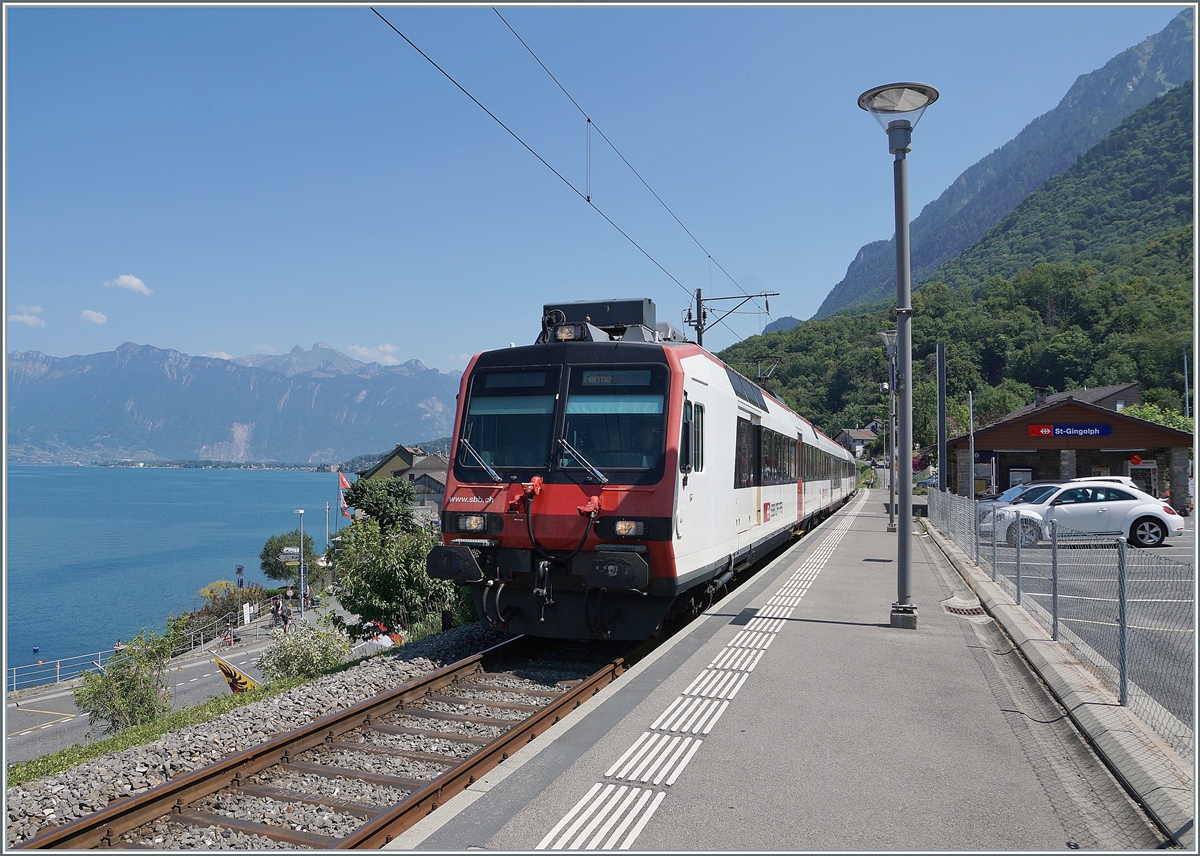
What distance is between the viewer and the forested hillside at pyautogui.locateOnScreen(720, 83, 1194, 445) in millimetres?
79938

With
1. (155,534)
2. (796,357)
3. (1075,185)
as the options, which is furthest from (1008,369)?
(155,534)

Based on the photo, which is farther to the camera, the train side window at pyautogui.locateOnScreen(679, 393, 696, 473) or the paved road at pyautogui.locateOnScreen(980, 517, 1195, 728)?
Result: the train side window at pyautogui.locateOnScreen(679, 393, 696, 473)

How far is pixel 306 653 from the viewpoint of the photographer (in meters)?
22.7

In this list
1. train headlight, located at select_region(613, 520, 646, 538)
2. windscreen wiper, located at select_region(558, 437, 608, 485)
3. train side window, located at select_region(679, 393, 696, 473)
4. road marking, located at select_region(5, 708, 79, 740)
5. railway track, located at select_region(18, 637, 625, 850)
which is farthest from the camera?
road marking, located at select_region(5, 708, 79, 740)

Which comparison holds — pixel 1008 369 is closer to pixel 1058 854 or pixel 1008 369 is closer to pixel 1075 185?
pixel 1075 185

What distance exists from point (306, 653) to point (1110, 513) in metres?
21.1

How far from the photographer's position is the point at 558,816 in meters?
4.42

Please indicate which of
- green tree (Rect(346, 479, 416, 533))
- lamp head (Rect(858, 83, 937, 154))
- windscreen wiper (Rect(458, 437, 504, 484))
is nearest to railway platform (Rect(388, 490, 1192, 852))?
windscreen wiper (Rect(458, 437, 504, 484))

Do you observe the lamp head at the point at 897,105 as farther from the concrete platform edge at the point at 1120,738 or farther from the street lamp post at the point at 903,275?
the concrete platform edge at the point at 1120,738

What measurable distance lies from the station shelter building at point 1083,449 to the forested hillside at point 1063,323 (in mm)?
23927

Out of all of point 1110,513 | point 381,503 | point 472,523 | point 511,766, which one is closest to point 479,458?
point 472,523

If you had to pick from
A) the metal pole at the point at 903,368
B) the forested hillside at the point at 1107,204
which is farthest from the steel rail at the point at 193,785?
the forested hillside at the point at 1107,204

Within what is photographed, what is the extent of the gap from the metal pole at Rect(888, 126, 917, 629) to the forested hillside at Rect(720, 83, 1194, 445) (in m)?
49.3

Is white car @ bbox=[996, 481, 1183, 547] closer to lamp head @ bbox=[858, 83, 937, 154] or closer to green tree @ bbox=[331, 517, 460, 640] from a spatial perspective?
lamp head @ bbox=[858, 83, 937, 154]
